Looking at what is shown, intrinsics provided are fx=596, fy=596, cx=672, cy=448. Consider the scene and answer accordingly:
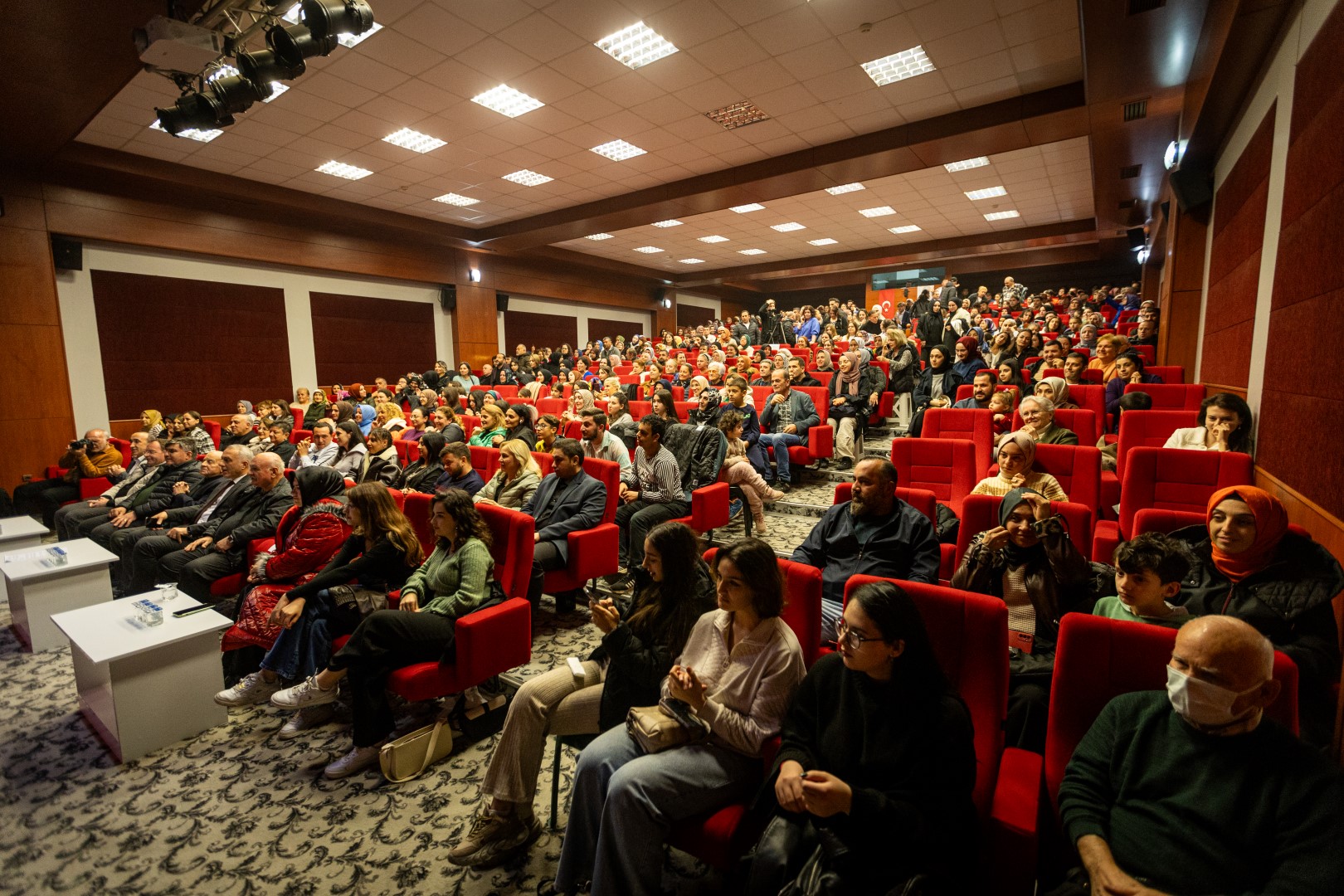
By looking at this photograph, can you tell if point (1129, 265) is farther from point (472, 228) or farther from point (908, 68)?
point (472, 228)

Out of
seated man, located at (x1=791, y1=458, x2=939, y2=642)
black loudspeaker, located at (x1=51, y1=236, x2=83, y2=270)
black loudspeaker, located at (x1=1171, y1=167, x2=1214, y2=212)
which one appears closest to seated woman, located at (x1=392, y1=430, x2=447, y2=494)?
seated man, located at (x1=791, y1=458, x2=939, y2=642)

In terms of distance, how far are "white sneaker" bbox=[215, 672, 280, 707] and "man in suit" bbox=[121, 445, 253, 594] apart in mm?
1501

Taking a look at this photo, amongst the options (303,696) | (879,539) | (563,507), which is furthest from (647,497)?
(303,696)

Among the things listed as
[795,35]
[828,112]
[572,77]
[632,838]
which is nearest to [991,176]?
[828,112]

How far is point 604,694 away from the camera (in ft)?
6.03

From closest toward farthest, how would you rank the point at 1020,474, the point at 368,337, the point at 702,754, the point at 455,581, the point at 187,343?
the point at 702,754, the point at 455,581, the point at 1020,474, the point at 187,343, the point at 368,337

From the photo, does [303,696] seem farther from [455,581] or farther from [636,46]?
[636,46]

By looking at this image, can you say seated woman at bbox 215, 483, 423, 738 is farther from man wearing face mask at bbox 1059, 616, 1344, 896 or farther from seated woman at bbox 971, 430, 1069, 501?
seated woman at bbox 971, 430, 1069, 501

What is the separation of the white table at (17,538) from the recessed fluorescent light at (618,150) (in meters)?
6.05

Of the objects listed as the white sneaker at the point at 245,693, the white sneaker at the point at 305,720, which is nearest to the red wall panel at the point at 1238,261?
the white sneaker at the point at 305,720

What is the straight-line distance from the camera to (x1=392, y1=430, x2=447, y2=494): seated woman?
414cm

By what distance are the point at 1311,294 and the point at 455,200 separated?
30.1 feet

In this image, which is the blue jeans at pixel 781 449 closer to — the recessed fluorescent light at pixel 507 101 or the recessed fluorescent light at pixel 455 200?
the recessed fluorescent light at pixel 507 101

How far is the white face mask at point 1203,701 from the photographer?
3.63ft
